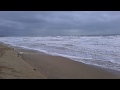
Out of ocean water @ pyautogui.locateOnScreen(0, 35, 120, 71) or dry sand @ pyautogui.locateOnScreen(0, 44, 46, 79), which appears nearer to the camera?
dry sand @ pyautogui.locateOnScreen(0, 44, 46, 79)

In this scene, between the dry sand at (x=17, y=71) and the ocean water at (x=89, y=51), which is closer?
the dry sand at (x=17, y=71)

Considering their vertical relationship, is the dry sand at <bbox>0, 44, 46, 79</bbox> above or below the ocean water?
below

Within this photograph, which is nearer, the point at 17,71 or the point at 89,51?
the point at 17,71

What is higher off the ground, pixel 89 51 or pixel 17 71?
pixel 89 51
